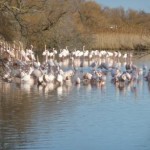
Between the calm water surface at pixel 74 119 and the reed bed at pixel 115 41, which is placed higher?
the reed bed at pixel 115 41

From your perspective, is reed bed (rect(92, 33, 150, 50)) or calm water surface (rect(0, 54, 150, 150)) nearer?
calm water surface (rect(0, 54, 150, 150))

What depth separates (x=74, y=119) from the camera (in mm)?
11586

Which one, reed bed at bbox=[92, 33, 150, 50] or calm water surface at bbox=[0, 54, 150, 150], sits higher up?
reed bed at bbox=[92, 33, 150, 50]

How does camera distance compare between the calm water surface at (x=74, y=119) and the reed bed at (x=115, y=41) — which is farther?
the reed bed at (x=115, y=41)

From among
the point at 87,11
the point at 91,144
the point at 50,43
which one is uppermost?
the point at 87,11

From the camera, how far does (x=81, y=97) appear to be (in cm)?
1480

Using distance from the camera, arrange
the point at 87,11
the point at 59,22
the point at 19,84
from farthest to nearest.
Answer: the point at 87,11 < the point at 59,22 < the point at 19,84

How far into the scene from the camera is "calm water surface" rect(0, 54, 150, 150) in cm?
966

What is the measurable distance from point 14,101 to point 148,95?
136 inches

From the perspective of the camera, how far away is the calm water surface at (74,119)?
9664 mm

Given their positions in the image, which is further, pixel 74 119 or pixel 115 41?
pixel 115 41

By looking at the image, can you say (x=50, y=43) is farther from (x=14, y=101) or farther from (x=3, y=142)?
(x=3, y=142)

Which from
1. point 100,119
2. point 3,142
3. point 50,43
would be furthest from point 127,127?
point 50,43

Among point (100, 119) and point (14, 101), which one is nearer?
point (100, 119)
